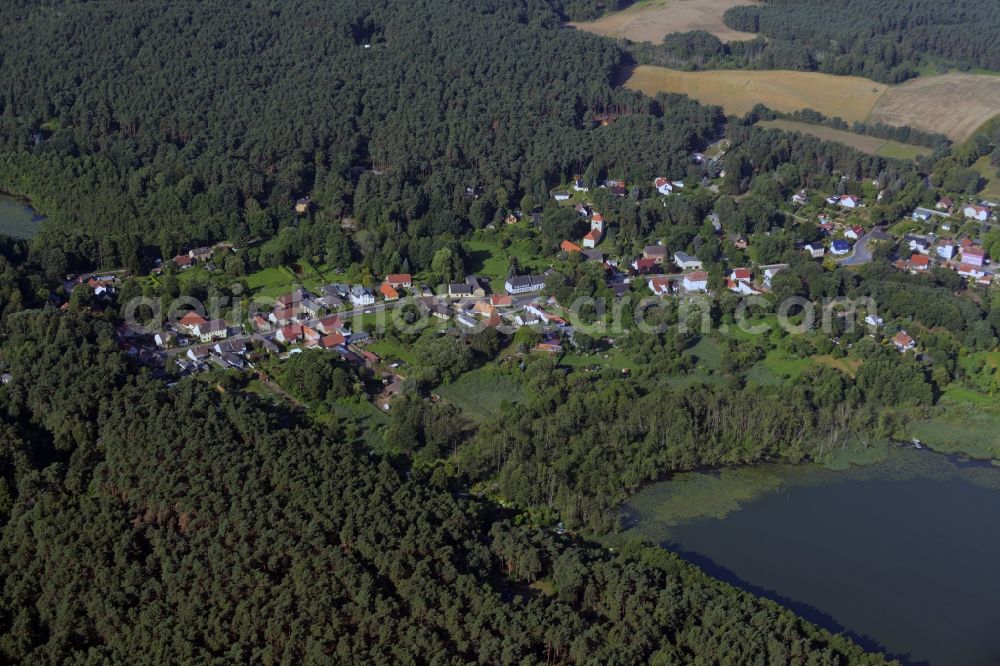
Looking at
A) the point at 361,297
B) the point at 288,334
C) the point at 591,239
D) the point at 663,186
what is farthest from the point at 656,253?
the point at 288,334

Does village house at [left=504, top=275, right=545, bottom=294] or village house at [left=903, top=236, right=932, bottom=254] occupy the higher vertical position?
village house at [left=903, top=236, right=932, bottom=254]

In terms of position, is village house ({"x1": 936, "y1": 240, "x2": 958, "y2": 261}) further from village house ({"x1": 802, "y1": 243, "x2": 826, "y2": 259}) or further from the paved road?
village house ({"x1": 802, "y1": 243, "x2": 826, "y2": 259})

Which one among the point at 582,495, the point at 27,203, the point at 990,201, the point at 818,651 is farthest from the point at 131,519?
the point at 990,201

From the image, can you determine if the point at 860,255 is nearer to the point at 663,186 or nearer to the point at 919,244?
the point at 919,244

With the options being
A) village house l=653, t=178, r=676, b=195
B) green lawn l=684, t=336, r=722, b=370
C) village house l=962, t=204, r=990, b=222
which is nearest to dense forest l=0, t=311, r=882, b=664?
green lawn l=684, t=336, r=722, b=370

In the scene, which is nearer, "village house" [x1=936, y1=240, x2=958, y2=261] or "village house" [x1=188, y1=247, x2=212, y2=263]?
"village house" [x1=188, y1=247, x2=212, y2=263]

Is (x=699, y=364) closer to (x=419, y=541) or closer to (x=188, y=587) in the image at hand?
(x=419, y=541)

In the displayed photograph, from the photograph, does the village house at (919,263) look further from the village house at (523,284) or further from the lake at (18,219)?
the lake at (18,219)
